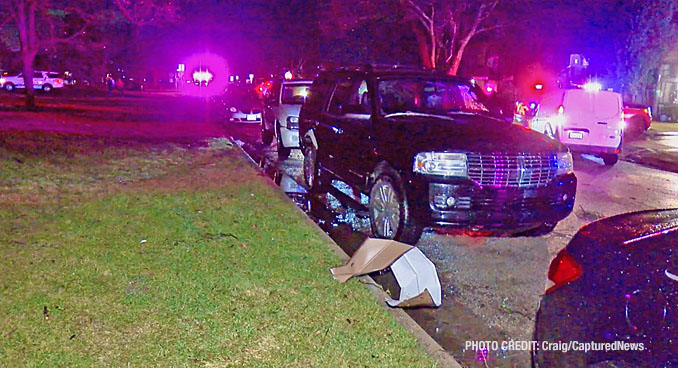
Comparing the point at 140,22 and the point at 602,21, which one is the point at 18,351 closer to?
the point at 140,22

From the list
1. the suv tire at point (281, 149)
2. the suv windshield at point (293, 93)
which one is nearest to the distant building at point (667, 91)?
the suv windshield at point (293, 93)

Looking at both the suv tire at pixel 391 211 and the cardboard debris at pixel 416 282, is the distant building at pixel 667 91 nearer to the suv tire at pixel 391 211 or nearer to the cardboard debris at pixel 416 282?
the suv tire at pixel 391 211

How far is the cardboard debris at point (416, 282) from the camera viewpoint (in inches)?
200

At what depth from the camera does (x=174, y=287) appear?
16.1ft

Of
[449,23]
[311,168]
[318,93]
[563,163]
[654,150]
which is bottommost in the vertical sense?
[654,150]

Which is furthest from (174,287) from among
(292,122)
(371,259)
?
(292,122)

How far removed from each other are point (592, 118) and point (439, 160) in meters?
9.53

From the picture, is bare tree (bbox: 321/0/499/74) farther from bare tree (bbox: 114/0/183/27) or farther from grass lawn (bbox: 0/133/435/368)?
grass lawn (bbox: 0/133/435/368)

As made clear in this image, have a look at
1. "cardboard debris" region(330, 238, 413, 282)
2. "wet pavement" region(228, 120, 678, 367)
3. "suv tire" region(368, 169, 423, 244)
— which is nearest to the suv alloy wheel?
"wet pavement" region(228, 120, 678, 367)

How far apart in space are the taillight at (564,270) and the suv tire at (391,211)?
3158mm

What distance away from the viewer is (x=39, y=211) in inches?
286

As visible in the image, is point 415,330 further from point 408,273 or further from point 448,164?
point 448,164

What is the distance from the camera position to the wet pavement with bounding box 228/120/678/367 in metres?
4.70

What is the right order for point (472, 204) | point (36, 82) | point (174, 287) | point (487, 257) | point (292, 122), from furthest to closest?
point (36, 82), point (292, 122), point (487, 257), point (472, 204), point (174, 287)
